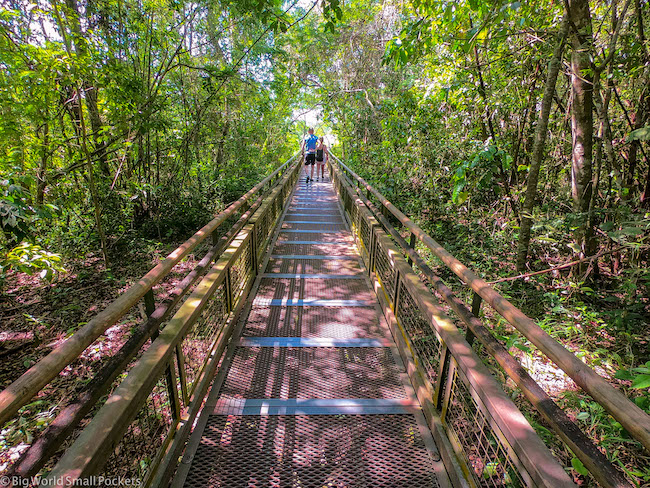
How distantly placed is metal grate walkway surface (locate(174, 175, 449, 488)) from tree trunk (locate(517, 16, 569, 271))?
2283 mm

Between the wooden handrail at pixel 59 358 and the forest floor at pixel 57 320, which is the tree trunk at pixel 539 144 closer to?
the wooden handrail at pixel 59 358

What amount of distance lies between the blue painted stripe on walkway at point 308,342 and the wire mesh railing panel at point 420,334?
28cm

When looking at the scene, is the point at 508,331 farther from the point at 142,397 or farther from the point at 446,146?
the point at 142,397

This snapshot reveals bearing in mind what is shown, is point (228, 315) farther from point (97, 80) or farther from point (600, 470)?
point (97, 80)

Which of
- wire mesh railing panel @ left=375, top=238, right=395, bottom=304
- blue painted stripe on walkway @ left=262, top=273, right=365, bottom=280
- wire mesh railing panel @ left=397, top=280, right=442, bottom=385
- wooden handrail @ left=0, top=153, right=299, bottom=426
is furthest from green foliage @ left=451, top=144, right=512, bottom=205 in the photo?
wooden handrail @ left=0, top=153, right=299, bottom=426

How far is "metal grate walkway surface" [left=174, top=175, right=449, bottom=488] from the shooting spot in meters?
1.87

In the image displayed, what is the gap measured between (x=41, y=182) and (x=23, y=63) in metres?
1.59

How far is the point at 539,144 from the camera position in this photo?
416cm

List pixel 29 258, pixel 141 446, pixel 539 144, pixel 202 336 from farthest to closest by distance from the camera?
pixel 539 144 < pixel 29 258 < pixel 202 336 < pixel 141 446

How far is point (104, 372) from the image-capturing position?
4.47 ft

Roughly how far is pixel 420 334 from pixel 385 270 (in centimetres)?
108

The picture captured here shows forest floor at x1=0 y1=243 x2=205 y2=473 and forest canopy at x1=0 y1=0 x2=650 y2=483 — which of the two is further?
forest canopy at x1=0 y1=0 x2=650 y2=483

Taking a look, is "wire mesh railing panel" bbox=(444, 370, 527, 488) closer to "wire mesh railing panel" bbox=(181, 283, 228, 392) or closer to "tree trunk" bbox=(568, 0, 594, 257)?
"wire mesh railing panel" bbox=(181, 283, 228, 392)

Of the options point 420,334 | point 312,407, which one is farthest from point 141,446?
point 420,334
